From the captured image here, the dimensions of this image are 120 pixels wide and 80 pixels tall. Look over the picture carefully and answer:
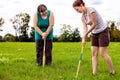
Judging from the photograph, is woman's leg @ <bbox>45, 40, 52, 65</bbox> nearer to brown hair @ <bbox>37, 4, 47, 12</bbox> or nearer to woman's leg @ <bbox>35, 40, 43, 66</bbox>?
woman's leg @ <bbox>35, 40, 43, 66</bbox>

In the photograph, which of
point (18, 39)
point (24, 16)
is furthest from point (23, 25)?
point (18, 39)

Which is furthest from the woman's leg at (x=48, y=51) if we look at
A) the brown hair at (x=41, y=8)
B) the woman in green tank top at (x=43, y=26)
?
the brown hair at (x=41, y=8)

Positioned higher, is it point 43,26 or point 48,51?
point 43,26

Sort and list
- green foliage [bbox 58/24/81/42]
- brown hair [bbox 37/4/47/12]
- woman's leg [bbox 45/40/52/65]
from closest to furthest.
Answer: brown hair [bbox 37/4/47/12] < woman's leg [bbox 45/40/52/65] < green foliage [bbox 58/24/81/42]

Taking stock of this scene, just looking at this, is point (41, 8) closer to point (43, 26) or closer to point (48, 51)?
point (43, 26)

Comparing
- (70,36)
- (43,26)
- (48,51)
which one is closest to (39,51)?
(48,51)

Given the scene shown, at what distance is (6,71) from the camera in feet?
36.5

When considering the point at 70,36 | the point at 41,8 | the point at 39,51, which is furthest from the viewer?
the point at 70,36

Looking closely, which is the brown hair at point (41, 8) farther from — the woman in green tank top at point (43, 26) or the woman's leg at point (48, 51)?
the woman's leg at point (48, 51)

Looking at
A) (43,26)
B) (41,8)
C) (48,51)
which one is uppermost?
(41,8)

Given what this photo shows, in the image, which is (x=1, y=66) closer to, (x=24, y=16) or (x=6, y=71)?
(x=6, y=71)

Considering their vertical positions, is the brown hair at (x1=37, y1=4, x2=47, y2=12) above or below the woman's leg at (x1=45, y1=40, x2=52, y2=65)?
above

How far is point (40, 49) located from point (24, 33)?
5295cm

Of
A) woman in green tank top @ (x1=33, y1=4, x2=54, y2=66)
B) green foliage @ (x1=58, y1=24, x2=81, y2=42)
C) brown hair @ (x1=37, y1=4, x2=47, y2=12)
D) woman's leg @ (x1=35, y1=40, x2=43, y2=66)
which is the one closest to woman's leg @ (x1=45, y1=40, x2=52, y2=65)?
woman in green tank top @ (x1=33, y1=4, x2=54, y2=66)
